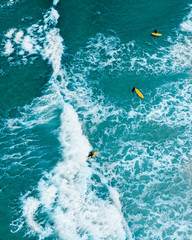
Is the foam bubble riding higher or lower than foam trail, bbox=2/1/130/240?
higher

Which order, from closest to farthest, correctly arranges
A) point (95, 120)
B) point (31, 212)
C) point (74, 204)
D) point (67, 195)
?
point (31, 212)
point (74, 204)
point (67, 195)
point (95, 120)

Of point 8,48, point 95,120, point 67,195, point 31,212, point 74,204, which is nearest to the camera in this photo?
point 31,212

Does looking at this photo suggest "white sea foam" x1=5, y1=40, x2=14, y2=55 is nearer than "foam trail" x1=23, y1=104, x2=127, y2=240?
No

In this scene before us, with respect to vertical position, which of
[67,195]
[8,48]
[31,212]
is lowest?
[31,212]

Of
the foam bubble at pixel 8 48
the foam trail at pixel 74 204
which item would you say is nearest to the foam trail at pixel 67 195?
the foam trail at pixel 74 204

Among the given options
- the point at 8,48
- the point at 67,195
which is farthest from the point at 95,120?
the point at 8,48

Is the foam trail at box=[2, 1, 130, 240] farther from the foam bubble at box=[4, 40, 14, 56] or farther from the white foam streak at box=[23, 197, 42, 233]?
the foam bubble at box=[4, 40, 14, 56]

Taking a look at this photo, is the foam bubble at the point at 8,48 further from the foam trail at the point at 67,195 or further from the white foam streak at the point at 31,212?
the white foam streak at the point at 31,212

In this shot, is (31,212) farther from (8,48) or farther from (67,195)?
(8,48)

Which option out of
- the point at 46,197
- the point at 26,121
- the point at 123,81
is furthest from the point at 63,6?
the point at 46,197

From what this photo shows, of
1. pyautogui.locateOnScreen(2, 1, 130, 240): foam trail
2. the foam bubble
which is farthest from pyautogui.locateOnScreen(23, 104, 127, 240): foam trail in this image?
the foam bubble

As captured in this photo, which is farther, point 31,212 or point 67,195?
point 67,195
